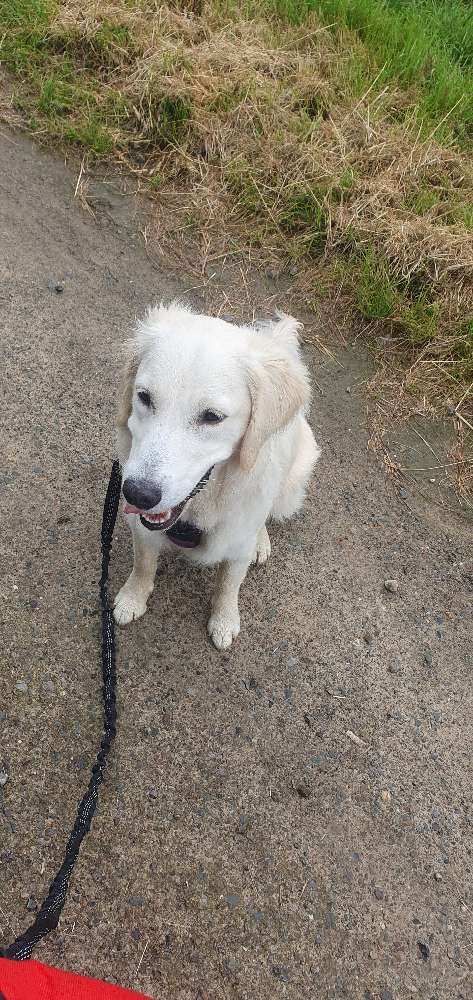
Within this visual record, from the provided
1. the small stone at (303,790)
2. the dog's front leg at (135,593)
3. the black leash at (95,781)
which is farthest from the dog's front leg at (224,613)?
the small stone at (303,790)

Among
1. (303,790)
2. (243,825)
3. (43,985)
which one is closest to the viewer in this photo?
(43,985)

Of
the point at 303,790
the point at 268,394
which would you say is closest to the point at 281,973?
the point at 303,790

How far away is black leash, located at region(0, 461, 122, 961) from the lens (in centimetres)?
156

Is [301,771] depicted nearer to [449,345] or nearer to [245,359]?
[245,359]

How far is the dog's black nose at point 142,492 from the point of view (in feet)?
5.80

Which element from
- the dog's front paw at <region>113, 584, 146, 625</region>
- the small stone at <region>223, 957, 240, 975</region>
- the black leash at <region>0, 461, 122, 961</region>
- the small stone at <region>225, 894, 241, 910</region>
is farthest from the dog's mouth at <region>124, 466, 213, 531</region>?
the small stone at <region>223, 957, 240, 975</region>

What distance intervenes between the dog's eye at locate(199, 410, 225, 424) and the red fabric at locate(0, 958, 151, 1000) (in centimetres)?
131

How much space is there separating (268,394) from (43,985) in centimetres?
153

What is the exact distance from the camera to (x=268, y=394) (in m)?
2.01

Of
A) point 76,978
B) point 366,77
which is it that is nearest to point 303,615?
point 76,978

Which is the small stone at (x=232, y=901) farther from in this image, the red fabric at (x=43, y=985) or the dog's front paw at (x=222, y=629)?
the red fabric at (x=43, y=985)

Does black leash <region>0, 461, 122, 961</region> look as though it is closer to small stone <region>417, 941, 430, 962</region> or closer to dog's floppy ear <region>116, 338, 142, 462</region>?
dog's floppy ear <region>116, 338, 142, 462</region>

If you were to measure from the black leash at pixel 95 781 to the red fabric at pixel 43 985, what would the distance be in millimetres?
370

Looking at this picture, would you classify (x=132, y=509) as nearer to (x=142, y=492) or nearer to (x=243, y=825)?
(x=142, y=492)
